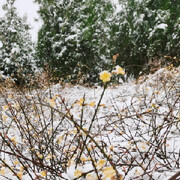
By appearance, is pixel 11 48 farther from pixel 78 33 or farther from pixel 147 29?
pixel 147 29

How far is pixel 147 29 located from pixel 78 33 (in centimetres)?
318

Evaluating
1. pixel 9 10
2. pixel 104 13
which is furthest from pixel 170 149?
pixel 9 10

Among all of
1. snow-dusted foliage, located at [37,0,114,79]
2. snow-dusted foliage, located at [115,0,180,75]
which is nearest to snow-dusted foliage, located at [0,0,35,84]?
snow-dusted foliage, located at [37,0,114,79]

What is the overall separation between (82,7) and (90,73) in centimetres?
332

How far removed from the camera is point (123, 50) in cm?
726

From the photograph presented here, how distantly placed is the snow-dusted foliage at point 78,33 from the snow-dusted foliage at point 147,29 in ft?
2.55

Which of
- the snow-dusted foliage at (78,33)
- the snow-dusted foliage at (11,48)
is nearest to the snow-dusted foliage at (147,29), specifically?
the snow-dusted foliage at (78,33)

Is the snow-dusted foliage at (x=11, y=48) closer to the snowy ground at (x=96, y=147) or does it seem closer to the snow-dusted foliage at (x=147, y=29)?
the snow-dusted foliage at (x=147, y=29)

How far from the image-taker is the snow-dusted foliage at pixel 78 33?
7316 millimetres

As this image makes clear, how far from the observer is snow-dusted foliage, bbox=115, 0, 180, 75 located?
5966mm

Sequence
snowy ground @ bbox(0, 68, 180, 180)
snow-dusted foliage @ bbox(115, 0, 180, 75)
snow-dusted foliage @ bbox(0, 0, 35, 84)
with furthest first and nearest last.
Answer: snow-dusted foliage @ bbox(0, 0, 35, 84)
snow-dusted foliage @ bbox(115, 0, 180, 75)
snowy ground @ bbox(0, 68, 180, 180)

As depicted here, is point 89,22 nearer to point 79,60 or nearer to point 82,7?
point 82,7

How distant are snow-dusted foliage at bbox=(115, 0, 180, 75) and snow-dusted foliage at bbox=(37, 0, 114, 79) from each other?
0.78m

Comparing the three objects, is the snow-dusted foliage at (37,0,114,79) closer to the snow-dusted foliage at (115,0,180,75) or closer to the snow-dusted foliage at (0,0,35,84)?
the snow-dusted foliage at (115,0,180,75)
